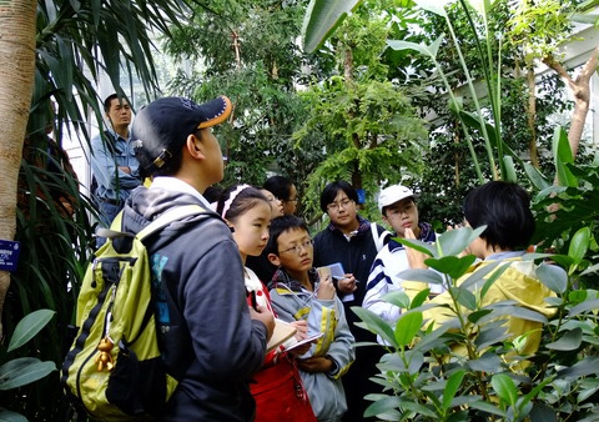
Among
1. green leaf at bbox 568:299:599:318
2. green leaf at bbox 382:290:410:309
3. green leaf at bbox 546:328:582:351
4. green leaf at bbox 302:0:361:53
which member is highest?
green leaf at bbox 302:0:361:53

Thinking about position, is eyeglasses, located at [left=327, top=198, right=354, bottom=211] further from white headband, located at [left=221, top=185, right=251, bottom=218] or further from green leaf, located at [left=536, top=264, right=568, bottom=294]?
green leaf, located at [left=536, top=264, right=568, bottom=294]

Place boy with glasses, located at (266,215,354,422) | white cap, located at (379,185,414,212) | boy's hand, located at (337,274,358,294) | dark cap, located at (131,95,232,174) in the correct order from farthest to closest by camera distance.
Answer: white cap, located at (379,185,414,212), boy's hand, located at (337,274,358,294), boy with glasses, located at (266,215,354,422), dark cap, located at (131,95,232,174)

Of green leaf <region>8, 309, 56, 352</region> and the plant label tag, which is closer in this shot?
green leaf <region>8, 309, 56, 352</region>

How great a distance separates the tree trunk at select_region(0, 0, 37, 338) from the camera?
1.89 m

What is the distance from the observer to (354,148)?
18.9 ft

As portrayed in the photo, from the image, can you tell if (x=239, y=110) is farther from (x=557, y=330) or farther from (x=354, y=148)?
(x=557, y=330)

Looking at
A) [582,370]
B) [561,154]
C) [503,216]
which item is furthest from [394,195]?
[582,370]

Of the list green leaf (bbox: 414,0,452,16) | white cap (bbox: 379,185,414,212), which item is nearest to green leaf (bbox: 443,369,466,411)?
white cap (bbox: 379,185,414,212)

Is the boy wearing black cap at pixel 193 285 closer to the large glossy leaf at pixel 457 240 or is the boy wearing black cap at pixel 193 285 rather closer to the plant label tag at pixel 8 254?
the plant label tag at pixel 8 254

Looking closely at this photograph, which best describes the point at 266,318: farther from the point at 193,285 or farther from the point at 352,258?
the point at 352,258

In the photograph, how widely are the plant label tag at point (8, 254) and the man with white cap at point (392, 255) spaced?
1218 mm

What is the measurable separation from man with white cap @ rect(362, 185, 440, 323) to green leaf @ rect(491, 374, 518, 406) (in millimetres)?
1342

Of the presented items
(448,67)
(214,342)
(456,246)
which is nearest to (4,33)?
(214,342)

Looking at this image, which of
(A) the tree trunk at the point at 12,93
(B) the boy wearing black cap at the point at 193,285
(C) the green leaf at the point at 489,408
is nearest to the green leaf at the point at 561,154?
(B) the boy wearing black cap at the point at 193,285
